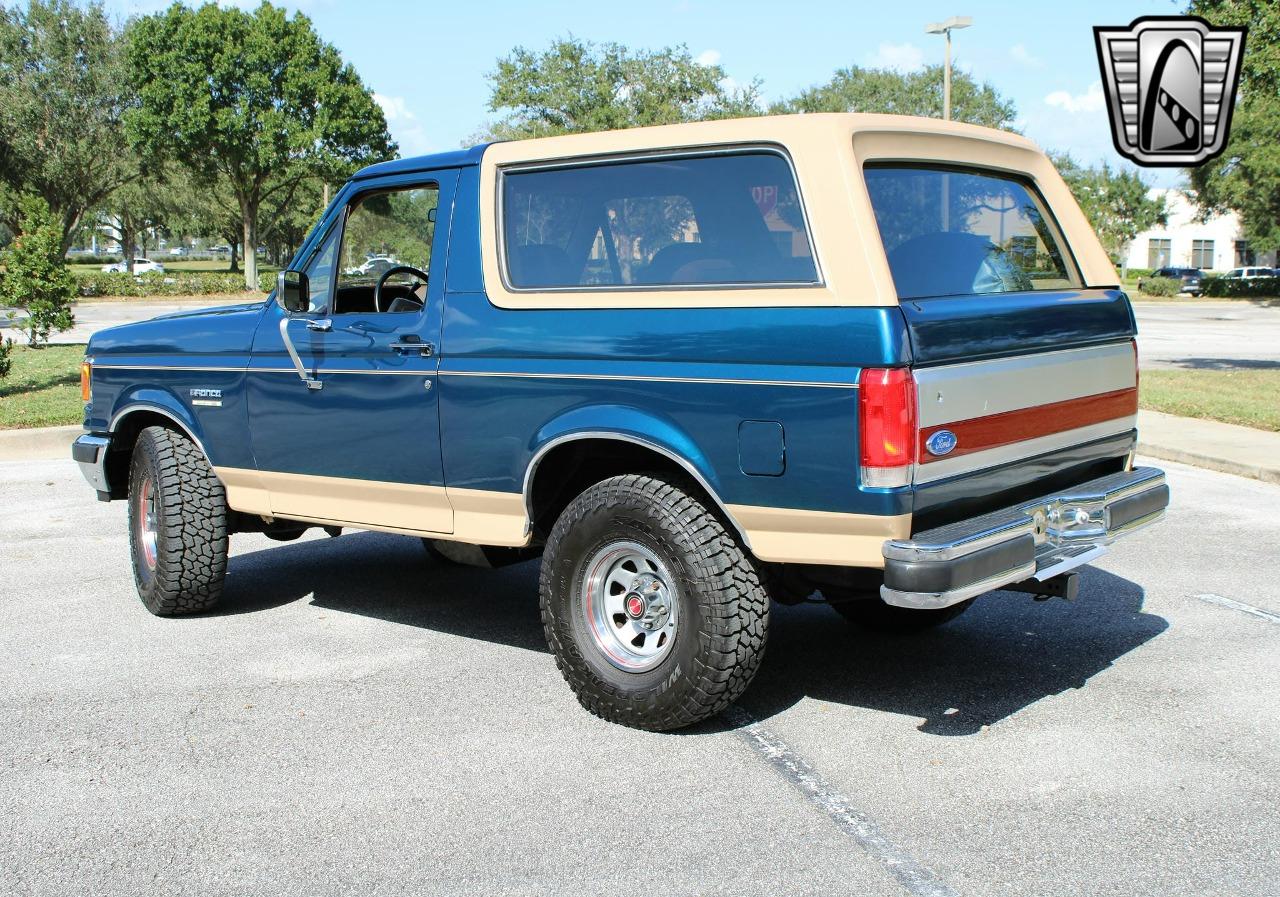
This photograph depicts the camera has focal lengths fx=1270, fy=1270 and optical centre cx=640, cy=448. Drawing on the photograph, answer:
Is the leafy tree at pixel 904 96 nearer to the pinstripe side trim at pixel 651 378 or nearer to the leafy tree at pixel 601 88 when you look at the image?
the leafy tree at pixel 601 88

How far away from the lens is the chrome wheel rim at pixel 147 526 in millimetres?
6480

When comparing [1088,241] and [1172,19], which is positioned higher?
[1172,19]

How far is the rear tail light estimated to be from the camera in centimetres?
400

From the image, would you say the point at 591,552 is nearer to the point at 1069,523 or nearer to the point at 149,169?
the point at 1069,523

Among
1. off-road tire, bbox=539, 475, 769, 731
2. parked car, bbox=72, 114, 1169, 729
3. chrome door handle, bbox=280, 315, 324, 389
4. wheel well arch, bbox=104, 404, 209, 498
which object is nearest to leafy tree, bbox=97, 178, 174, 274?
wheel well arch, bbox=104, 404, 209, 498

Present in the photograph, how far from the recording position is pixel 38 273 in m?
16.2

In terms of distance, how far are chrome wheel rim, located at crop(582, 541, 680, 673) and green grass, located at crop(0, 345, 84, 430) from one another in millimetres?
9982

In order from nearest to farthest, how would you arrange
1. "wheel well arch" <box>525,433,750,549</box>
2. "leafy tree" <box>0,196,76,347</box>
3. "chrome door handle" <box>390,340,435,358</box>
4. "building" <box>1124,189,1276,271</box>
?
"wheel well arch" <box>525,433,750,549</box> < "chrome door handle" <box>390,340,435,358</box> < "leafy tree" <box>0,196,76,347</box> < "building" <box>1124,189,1276,271</box>

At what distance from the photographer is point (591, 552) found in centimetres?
473

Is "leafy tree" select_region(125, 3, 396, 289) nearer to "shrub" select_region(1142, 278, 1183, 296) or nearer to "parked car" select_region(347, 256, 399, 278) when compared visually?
"shrub" select_region(1142, 278, 1183, 296)

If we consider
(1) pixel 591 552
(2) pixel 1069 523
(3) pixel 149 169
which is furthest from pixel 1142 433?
(3) pixel 149 169

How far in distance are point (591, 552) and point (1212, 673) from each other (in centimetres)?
264

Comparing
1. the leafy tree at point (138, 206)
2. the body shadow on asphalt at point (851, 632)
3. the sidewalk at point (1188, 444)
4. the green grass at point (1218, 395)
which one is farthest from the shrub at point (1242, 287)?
the body shadow on asphalt at point (851, 632)

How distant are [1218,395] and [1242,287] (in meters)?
42.2
